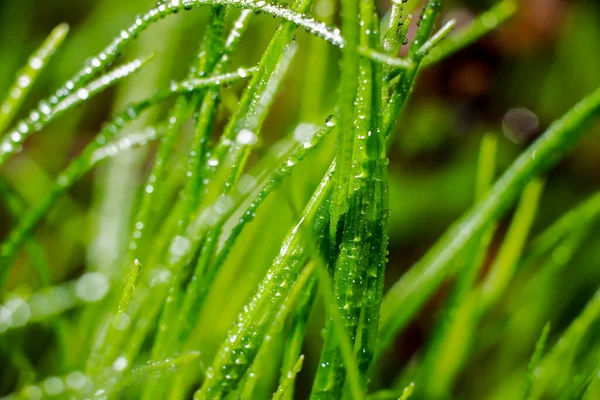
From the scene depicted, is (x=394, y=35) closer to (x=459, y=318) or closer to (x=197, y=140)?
(x=197, y=140)

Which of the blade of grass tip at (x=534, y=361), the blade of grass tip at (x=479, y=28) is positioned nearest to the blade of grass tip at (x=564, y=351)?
the blade of grass tip at (x=534, y=361)

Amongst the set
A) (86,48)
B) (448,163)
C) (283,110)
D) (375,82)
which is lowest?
(375,82)

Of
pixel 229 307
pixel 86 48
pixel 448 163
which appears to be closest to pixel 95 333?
pixel 229 307

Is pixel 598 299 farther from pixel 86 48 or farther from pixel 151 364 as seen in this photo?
pixel 86 48

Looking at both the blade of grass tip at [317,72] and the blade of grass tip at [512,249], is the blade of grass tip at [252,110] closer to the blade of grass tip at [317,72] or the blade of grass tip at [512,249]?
the blade of grass tip at [317,72]

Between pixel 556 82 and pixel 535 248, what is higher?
pixel 556 82

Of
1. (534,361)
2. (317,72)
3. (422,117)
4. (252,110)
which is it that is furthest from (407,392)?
(422,117)
